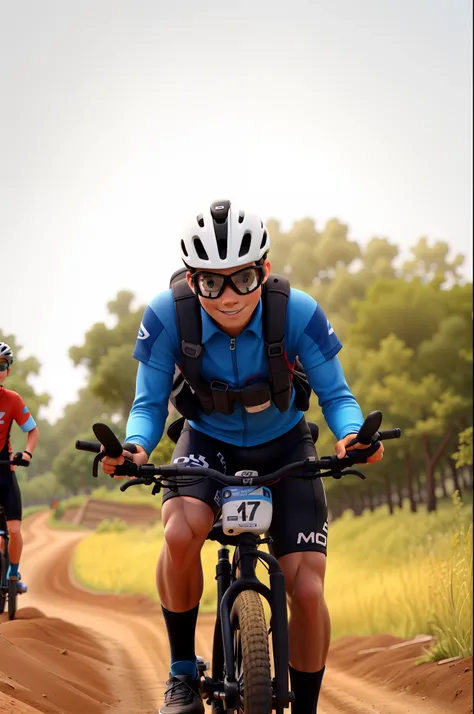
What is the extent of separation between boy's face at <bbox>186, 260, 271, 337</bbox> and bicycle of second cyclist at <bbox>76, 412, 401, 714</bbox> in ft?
2.24

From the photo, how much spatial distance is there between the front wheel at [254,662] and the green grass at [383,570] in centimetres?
81

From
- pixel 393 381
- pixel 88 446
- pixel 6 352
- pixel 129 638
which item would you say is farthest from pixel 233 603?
pixel 393 381

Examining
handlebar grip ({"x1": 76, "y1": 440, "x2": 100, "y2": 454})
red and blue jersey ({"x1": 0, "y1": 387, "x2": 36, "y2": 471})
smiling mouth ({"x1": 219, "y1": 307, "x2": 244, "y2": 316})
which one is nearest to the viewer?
handlebar grip ({"x1": 76, "y1": 440, "x2": 100, "y2": 454})

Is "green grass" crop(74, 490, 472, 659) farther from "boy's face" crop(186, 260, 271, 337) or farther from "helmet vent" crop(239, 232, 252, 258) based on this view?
"helmet vent" crop(239, 232, 252, 258)

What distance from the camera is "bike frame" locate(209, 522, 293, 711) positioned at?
11.1 ft

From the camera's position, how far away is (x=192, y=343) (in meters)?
3.94

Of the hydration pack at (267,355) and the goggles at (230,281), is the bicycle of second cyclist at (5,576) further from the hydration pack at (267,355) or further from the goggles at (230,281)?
the goggles at (230,281)

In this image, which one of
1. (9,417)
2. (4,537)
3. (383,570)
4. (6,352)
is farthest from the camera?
(383,570)

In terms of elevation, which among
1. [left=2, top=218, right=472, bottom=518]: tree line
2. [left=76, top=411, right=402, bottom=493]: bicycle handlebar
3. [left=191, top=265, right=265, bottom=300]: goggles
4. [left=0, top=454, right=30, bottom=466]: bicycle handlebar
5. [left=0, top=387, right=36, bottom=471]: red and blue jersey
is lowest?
[left=76, top=411, right=402, bottom=493]: bicycle handlebar

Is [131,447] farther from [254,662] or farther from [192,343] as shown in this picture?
[254,662]

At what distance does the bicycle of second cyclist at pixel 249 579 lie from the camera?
130 inches

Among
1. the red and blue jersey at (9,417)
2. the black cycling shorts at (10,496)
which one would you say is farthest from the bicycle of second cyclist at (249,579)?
the black cycling shorts at (10,496)

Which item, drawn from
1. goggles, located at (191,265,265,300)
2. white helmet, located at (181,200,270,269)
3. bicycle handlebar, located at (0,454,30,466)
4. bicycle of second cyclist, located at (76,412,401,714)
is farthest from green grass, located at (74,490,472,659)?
bicycle handlebar, located at (0,454,30,466)

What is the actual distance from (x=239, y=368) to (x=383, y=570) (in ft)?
36.2
